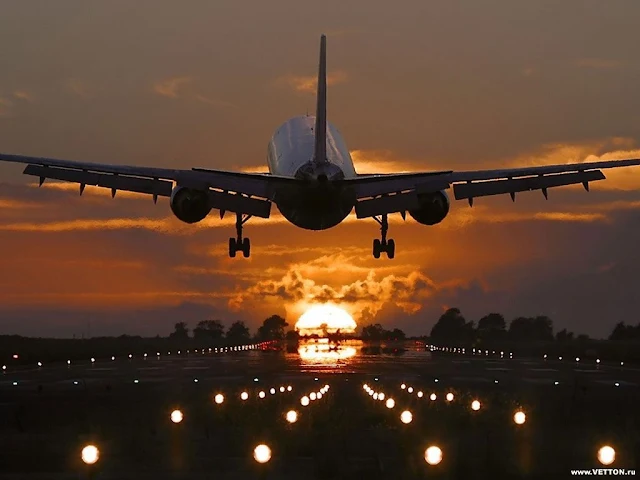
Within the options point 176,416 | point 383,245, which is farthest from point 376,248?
point 176,416

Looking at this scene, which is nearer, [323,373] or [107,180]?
[107,180]

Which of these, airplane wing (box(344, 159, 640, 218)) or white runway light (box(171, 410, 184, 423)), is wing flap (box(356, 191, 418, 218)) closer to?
airplane wing (box(344, 159, 640, 218))

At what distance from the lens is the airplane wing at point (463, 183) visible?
176ft

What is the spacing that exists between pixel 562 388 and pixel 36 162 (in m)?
27.4

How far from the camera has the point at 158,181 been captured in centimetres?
5619

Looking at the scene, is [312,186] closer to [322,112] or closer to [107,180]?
[322,112]

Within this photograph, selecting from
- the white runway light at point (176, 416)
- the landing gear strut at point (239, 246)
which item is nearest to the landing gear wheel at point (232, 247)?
the landing gear strut at point (239, 246)

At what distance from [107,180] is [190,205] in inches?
197

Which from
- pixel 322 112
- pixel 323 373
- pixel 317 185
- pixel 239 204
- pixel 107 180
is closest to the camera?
pixel 317 185

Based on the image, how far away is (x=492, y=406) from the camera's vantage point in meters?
47.5

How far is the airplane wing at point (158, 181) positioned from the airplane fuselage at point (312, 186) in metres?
1.04

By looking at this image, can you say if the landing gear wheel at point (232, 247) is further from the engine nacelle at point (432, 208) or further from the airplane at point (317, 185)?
the engine nacelle at point (432, 208)

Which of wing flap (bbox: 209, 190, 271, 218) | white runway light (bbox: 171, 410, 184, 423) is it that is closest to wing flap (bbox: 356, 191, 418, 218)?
wing flap (bbox: 209, 190, 271, 218)

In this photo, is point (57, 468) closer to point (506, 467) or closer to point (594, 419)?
point (506, 467)
